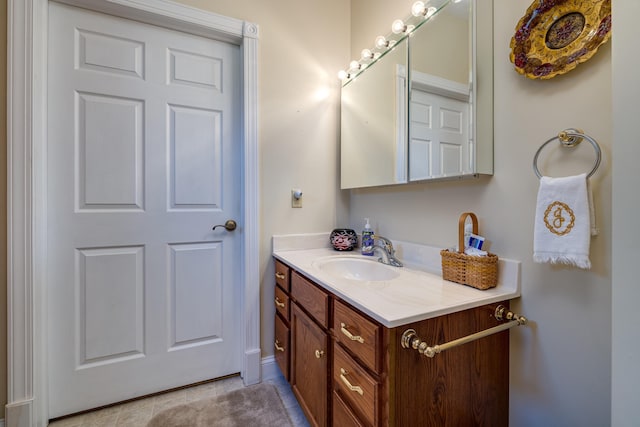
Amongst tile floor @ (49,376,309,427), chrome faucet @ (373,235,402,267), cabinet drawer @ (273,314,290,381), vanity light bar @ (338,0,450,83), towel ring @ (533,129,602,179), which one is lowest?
tile floor @ (49,376,309,427)

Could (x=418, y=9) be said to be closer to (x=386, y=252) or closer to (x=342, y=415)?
(x=386, y=252)

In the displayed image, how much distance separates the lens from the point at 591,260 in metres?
0.76

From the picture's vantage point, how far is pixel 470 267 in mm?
963

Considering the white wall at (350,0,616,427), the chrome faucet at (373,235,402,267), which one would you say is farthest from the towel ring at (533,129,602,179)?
the chrome faucet at (373,235,402,267)

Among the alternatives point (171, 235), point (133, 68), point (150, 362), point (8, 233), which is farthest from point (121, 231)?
point (133, 68)

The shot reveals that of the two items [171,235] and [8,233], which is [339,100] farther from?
[8,233]

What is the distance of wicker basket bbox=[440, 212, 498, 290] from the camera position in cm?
93

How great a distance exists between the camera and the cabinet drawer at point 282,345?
4.67 ft

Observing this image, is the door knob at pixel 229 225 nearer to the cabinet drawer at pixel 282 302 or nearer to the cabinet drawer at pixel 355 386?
the cabinet drawer at pixel 282 302

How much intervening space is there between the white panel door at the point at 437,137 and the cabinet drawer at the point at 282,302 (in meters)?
0.90

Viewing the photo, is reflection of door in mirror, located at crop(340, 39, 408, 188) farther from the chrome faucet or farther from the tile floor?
the tile floor

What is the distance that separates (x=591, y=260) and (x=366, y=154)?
3.51 ft

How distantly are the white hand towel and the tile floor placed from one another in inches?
50.2

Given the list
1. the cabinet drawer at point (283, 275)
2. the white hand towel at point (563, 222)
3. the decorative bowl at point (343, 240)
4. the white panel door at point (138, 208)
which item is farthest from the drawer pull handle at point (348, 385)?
the white panel door at point (138, 208)
